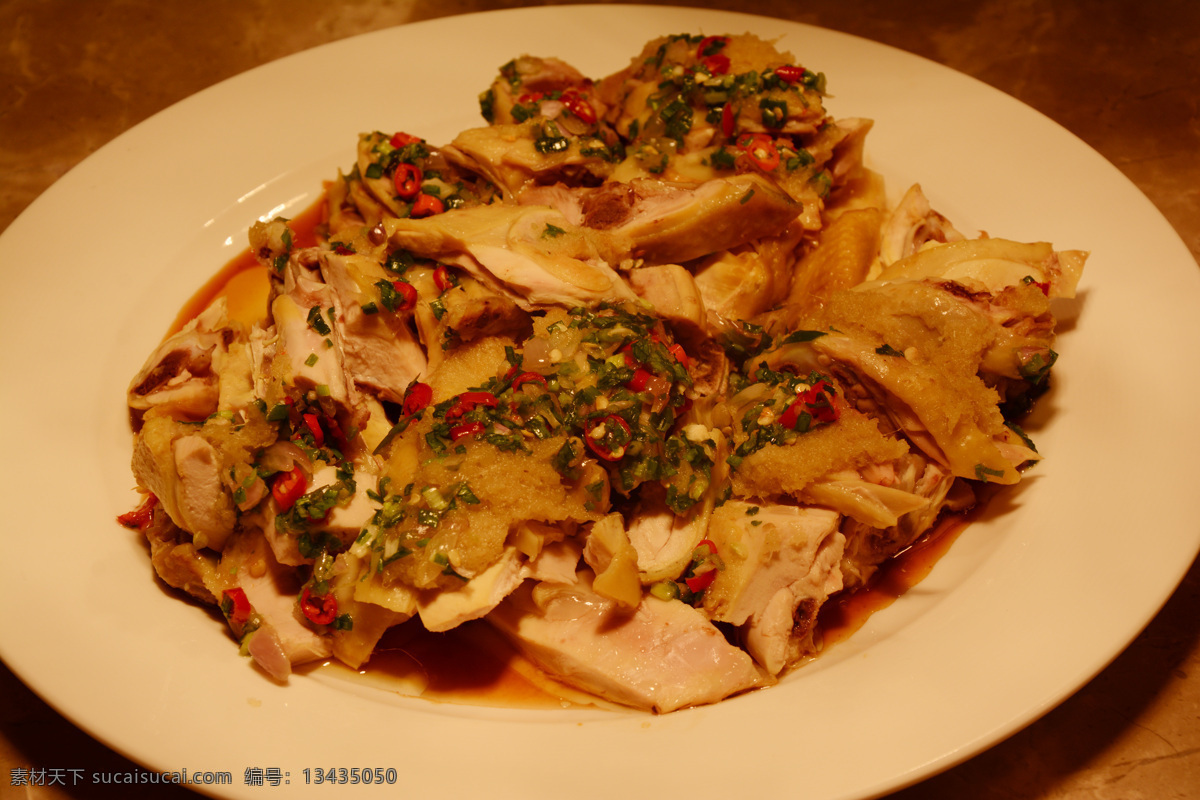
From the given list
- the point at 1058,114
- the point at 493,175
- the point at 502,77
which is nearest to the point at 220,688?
the point at 493,175

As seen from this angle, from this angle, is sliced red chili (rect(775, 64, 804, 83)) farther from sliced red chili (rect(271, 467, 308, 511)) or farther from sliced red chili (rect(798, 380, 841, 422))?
sliced red chili (rect(271, 467, 308, 511))

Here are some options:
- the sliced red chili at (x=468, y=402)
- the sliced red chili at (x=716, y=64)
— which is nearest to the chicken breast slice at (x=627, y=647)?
the sliced red chili at (x=468, y=402)

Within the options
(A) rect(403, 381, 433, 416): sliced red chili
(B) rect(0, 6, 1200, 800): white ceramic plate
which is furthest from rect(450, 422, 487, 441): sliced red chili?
(B) rect(0, 6, 1200, 800): white ceramic plate

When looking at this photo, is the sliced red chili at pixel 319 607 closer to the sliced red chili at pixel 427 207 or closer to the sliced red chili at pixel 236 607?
the sliced red chili at pixel 236 607

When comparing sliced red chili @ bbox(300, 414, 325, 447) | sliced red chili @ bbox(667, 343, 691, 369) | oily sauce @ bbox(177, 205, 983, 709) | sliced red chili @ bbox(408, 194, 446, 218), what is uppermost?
sliced red chili @ bbox(408, 194, 446, 218)

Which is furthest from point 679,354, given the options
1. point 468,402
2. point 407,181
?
point 407,181

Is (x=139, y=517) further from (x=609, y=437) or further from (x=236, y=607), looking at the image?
(x=609, y=437)

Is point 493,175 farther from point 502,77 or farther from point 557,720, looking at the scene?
point 557,720
